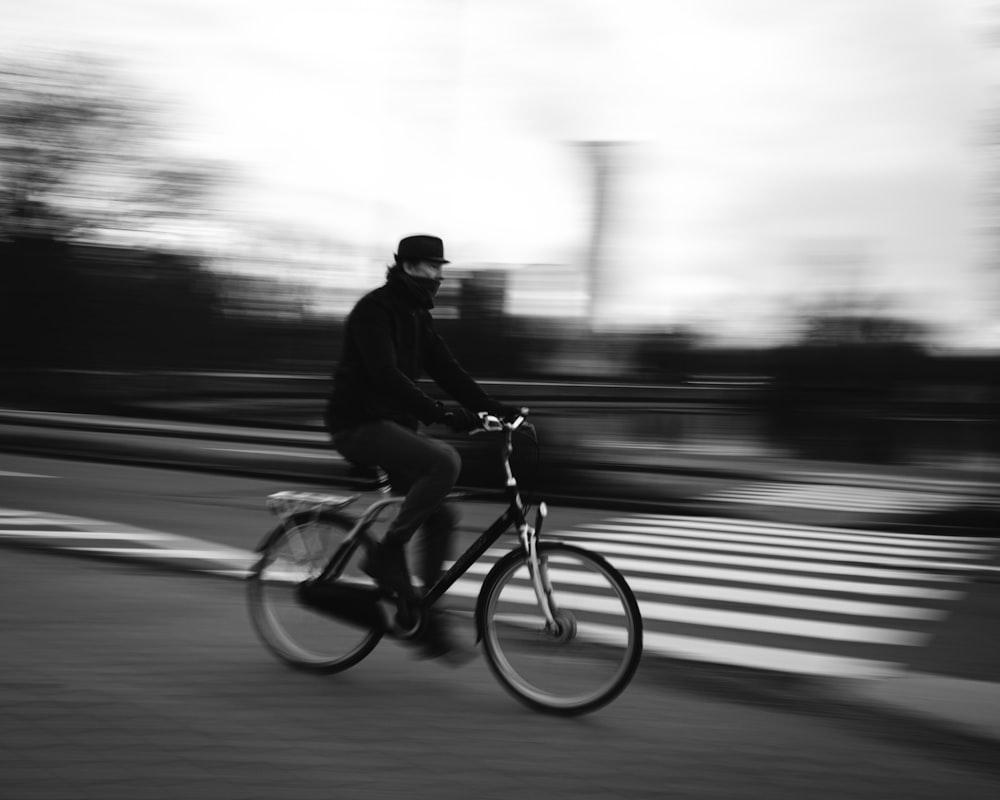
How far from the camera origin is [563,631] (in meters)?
4.45

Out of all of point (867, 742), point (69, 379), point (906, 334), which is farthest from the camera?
point (69, 379)

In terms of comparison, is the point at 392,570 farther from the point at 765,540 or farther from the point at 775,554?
the point at 765,540

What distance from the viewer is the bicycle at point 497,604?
14.3ft

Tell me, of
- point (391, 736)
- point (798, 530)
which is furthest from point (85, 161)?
point (391, 736)

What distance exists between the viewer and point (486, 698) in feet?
15.3

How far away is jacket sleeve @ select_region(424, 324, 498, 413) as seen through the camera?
486cm

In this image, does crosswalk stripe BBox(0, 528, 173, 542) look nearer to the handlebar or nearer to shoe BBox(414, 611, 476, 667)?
shoe BBox(414, 611, 476, 667)

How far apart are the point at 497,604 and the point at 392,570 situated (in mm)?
480

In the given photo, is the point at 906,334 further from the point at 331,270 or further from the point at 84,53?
the point at 84,53

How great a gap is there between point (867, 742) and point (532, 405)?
9595mm

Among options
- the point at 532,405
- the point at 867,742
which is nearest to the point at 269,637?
the point at 867,742

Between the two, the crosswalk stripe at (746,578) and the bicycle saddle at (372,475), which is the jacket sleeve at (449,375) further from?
the crosswalk stripe at (746,578)

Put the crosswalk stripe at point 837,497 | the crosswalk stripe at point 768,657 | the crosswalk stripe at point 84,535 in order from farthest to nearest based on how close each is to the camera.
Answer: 1. the crosswalk stripe at point 837,497
2. the crosswalk stripe at point 84,535
3. the crosswalk stripe at point 768,657

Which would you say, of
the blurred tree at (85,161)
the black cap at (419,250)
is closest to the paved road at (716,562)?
the black cap at (419,250)
